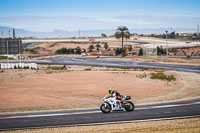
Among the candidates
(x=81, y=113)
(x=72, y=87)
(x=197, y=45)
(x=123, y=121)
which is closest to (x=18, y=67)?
(x=72, y=87)

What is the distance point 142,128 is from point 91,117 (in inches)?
155

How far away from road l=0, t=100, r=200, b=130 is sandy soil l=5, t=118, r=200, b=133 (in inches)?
30.8

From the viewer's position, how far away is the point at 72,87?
3155 cm

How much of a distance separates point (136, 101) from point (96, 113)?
566 centimetres

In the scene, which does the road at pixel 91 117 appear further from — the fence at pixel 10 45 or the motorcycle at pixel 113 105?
the fence at pixel 10 45

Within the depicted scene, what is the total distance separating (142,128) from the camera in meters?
15.9

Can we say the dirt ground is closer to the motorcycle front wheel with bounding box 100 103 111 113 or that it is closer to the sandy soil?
the motorcycle front wheel with bounding box 100 103 111 113

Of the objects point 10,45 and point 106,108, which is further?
point 10,45

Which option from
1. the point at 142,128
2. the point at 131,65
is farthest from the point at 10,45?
the point at 142,128

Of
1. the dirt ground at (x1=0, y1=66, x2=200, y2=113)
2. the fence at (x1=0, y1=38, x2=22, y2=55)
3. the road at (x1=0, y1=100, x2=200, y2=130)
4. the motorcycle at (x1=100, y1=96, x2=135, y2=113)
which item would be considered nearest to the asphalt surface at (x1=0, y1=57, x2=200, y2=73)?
the fence at (x1=0, y1=38, x2=22, y2=55)

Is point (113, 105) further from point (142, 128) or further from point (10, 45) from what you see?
point (10, 45)

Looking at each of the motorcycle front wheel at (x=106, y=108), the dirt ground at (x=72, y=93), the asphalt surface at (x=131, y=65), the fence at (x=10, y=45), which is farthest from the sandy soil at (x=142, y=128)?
the fence at (x=10, y=45)

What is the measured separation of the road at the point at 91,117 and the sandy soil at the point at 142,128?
0.78 metres

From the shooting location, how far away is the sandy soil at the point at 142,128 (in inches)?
604
